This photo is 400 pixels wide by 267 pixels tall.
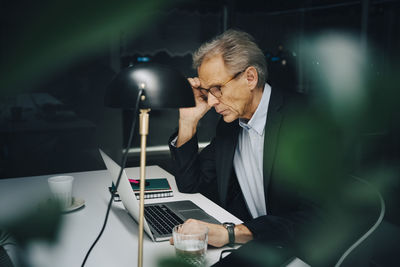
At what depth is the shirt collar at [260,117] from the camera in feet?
5.20

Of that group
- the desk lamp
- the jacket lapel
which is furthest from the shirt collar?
the desk lamp

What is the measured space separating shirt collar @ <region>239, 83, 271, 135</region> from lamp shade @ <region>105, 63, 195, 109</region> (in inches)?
36.2

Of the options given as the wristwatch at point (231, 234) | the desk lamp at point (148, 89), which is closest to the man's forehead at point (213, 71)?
the wristwatch at point (231, 234)

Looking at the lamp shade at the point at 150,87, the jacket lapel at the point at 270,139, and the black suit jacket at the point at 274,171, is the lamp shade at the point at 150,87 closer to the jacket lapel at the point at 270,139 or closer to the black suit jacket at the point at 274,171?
the black suit jacket at the point at 274,171

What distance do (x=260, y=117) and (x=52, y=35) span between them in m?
1.35

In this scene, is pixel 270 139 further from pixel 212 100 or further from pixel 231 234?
pixel 231 234

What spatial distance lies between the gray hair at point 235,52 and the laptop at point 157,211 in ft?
1.92

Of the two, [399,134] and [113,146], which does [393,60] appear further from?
[113,146]

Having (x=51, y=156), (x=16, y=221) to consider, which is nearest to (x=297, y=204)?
(x=16, y=221)

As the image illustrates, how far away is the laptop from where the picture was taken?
106cm

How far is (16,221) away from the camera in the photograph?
26 centimetres

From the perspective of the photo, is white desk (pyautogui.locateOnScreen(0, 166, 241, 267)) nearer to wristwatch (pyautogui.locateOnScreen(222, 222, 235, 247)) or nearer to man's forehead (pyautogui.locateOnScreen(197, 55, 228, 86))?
wristwatch (pyautogui.locateOnScreen(222, 222, 235, 247))

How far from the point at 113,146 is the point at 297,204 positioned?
3.64 meters

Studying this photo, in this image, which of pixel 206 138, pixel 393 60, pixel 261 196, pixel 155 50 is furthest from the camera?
pixel 206 138
